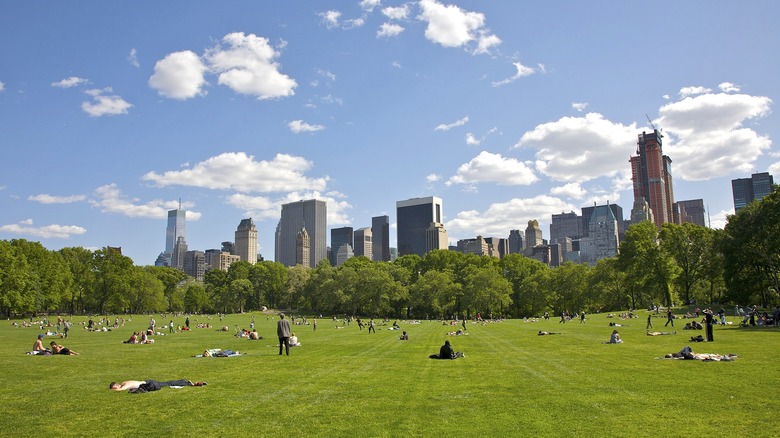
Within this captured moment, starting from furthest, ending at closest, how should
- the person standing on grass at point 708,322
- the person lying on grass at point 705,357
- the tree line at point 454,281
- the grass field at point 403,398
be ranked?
the tree line at point 454,281 < the person standing on grass at point 708,322 < the person lying on grass at point 705,357 < the grass field at point 403,398

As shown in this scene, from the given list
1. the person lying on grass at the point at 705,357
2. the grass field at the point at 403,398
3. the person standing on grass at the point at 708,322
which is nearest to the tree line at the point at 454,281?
the person standing on grass at the point at 708,322

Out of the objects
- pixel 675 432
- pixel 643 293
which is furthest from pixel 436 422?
pixel 643 293

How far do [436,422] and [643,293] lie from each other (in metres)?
90.6

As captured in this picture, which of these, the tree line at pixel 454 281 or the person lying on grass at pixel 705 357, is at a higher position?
the tree line at pixel 454 281

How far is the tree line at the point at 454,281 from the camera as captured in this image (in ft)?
212

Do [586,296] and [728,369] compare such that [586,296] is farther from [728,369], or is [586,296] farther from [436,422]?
[436,422]

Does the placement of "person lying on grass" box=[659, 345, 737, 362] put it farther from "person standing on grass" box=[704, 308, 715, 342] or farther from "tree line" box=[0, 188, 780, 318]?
"tree line" box=[0, 188, 780, 318]

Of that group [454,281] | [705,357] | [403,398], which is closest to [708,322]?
[705,357]

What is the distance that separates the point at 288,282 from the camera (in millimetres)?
144250

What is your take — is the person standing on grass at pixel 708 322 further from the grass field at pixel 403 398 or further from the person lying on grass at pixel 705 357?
the person lying on grass at pixel 705 357

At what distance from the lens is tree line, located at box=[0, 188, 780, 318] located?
212 feet

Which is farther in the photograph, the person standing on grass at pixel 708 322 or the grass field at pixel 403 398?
the person standing on grass at pixel 708 322

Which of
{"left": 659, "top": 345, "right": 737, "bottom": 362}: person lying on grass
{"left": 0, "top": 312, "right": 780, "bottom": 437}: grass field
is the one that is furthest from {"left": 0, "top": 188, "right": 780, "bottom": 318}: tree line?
{"left": 0, "top": 312, "right": 780, "bottom": 437}: grass field

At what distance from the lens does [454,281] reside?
116375 mm
